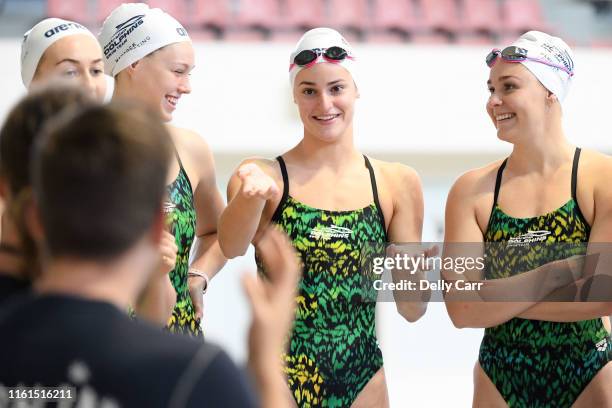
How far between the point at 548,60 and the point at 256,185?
1.39 metres

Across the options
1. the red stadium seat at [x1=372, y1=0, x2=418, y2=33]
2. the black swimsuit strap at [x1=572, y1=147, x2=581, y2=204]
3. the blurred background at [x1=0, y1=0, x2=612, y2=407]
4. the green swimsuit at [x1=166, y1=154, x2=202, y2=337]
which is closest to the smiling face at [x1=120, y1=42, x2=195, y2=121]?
the green swimsuit at [x1=166, y1=154, x2=202, y2=337]

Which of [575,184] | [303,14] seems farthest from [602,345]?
[303,14]

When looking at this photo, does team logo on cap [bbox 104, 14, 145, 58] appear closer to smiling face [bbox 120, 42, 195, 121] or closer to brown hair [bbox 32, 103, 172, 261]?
smiling face [bbox 120, 42, 195, 121]

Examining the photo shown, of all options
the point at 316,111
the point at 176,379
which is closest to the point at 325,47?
the point at 316,111

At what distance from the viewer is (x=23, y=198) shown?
1.59 metres

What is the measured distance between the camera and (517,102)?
3.81m

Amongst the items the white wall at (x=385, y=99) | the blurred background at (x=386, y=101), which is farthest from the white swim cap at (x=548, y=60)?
the white wall at (x=385, y=99)

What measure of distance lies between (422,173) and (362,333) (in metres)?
5.97

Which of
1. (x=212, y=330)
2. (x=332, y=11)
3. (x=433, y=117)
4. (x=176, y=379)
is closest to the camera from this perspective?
(x=176, y=379)

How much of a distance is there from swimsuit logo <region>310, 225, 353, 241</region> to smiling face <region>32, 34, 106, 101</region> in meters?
0.94

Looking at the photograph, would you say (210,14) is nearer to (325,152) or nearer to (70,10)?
(70,10)

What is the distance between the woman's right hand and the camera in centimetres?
326

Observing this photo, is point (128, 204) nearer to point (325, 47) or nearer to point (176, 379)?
point (176, 379)

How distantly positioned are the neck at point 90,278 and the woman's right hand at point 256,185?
179 centimetres
